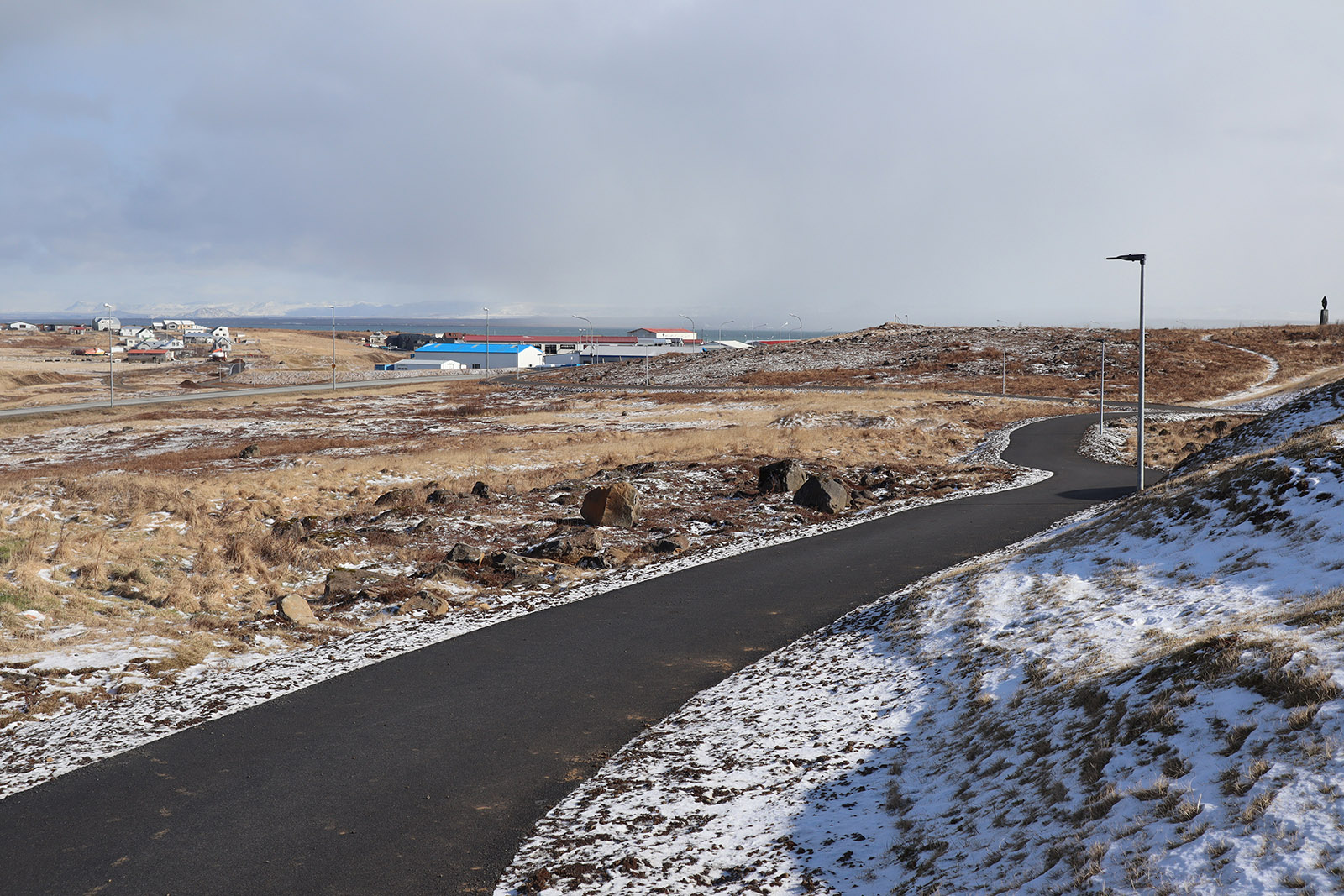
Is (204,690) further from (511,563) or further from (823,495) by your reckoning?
(823,495)

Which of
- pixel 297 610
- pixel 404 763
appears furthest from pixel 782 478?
pixel 404 763

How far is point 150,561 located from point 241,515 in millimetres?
5824

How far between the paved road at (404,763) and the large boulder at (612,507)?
7245 mm

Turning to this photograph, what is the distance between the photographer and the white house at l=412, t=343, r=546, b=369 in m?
166

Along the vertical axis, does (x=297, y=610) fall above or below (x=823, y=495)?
below

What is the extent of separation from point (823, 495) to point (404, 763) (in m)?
19.7

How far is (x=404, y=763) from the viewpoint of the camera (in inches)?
427

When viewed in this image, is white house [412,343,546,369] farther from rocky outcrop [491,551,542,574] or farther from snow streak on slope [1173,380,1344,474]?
snow streak on slope [1173,380,1344,474]

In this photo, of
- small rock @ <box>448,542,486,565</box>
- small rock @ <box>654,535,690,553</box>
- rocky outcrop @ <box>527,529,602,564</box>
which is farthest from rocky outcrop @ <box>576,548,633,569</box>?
small rock @ <box>448,542,486,565</box>

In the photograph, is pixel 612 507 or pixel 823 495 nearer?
pixel 612 507

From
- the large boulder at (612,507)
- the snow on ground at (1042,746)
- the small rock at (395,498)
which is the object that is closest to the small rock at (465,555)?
the large boulder at (612,507)

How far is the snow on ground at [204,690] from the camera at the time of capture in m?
11.0

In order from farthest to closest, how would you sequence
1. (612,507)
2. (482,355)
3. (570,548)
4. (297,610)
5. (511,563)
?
1. (482,355)
2. (612,507)
3. (570,548)
4. (511,563)
5. (297,610)

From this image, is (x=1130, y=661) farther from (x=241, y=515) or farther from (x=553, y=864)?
(x=241, y=515)
